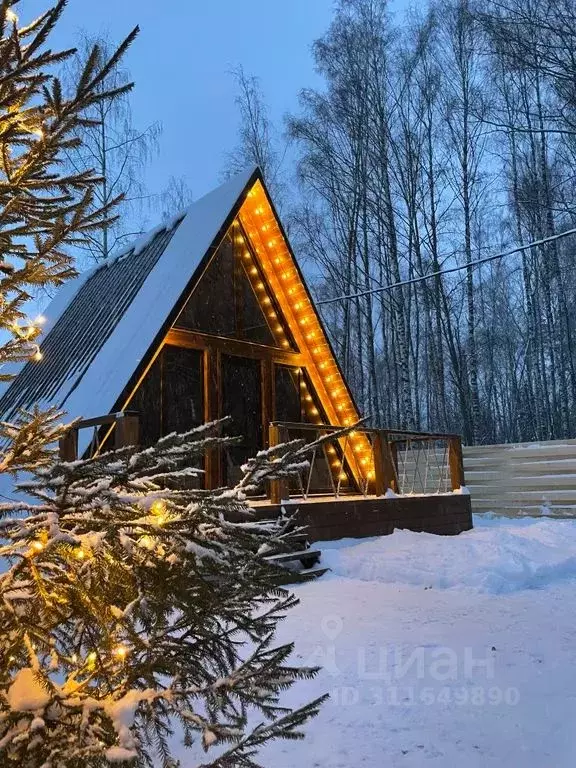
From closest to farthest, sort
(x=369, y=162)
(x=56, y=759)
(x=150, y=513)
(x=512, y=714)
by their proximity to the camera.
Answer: (x=56, y=759) → (x=150, y=513) → (x=512, y=714) → (x=369, y=162)

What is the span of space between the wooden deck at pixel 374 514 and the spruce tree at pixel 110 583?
15.0ft

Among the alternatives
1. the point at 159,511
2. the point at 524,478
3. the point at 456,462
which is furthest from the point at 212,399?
the point at 524,478

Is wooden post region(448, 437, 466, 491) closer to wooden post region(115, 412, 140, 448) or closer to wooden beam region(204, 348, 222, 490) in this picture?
wooden beam region(204, 348, 222, 490)

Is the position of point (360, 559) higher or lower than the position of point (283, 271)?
lower

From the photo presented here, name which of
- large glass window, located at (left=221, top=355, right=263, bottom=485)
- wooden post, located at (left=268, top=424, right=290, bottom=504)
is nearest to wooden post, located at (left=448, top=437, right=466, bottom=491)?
large glass window, located at (left=221, top=355, right=263, bottom=485)

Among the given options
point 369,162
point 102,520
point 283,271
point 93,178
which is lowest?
point 102,520

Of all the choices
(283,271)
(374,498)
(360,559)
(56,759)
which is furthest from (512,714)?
(283,271)

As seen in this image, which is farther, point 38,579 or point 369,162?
point 369,162

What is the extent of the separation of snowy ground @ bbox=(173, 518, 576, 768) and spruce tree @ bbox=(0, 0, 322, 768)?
51.4 inches

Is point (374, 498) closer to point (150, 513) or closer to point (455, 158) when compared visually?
point (150, 513)

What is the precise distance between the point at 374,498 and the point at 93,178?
697 centimetres

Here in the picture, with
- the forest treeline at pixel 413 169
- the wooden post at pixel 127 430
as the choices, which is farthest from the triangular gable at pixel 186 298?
the forest treeline at pixel 413 169

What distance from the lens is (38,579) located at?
5.63 ft

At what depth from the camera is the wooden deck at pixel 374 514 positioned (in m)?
7.65
